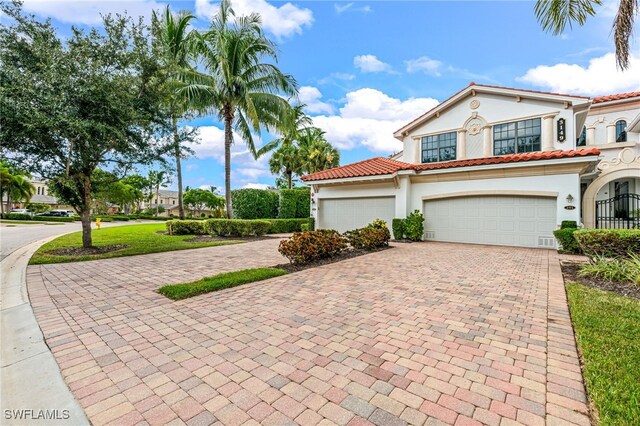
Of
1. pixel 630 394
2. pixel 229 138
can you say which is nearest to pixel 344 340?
pixel 630 394

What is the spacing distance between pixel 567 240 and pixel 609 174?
6199mm

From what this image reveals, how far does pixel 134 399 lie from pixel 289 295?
3077 mm

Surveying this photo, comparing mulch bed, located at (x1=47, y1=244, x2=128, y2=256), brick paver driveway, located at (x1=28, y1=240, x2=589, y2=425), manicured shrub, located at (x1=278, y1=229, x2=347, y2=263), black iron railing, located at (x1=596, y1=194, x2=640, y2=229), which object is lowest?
brick paver driveway, located at (x1=28, y1=240, x2=589, y2=425)

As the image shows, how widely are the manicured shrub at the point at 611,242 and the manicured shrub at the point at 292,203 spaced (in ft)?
53.3

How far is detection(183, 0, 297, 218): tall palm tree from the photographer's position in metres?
14.9

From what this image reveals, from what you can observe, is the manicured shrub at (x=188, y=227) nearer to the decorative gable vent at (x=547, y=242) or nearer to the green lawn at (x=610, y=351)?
the decorative gable vent at (x=547, y=242)

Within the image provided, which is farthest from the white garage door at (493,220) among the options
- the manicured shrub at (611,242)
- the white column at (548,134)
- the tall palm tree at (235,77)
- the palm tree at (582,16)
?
the tall palm tree at (235,77)

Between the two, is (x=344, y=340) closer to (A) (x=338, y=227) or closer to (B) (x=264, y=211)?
(A) (x=338, y=227)

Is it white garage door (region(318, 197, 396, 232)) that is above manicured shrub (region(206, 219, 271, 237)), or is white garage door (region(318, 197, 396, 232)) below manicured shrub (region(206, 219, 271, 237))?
above

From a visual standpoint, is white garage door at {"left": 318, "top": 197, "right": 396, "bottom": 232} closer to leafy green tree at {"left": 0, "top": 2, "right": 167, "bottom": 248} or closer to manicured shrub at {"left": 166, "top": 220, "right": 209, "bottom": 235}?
manicured shrub at {"left": 166, "top": 220, "right": 209, "bottom": 235}

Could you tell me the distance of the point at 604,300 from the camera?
4961 millimetres

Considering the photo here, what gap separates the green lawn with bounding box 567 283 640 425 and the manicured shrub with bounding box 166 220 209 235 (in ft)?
53.0

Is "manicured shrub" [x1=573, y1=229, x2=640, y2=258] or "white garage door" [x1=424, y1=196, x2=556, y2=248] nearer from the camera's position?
"manicured shrub" [x1=573, y1=229, x2=640, y2=258]

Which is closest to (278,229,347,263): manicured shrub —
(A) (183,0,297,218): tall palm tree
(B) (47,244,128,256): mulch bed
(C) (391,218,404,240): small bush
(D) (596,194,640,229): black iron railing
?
(C) (391,218,404,240): small bush
